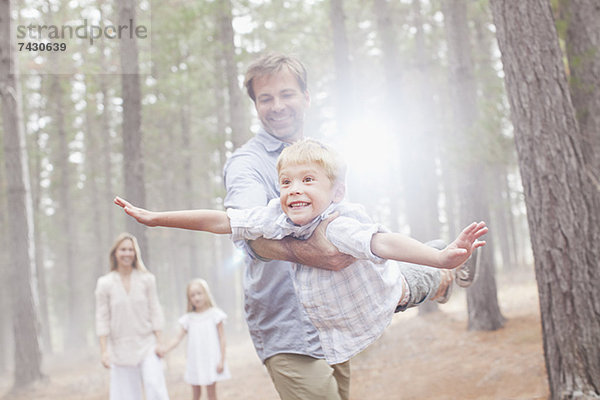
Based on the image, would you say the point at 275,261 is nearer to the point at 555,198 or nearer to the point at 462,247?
the point at 462,247

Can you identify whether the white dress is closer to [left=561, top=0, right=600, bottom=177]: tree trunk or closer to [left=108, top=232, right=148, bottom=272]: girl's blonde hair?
[left=108, top=232, right=148, bottom=272]: girl's blonde hair

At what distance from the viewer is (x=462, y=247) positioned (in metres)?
2.04

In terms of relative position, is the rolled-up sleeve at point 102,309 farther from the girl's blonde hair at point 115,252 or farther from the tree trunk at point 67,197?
the tree trunk at point 67,197

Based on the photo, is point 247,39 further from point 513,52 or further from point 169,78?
point 513,52

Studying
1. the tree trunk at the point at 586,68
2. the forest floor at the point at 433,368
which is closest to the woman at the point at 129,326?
the forest floor at the point at 433,368

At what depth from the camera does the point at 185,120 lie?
958 inches

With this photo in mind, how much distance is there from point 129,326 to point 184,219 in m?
4.82

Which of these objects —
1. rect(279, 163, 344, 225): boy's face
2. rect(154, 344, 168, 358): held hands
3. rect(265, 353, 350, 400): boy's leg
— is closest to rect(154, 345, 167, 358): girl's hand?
rect(154, 344, 168, 358): held hands

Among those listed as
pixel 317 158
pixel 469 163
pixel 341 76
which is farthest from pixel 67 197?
pixel 317 158

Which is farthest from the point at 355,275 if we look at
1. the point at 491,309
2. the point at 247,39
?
the point at 247,39

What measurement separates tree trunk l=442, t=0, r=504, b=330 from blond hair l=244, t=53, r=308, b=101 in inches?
349

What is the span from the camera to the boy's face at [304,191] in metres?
2.37

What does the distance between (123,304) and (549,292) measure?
4794mm

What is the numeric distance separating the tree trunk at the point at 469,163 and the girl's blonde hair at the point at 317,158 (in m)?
9.23
